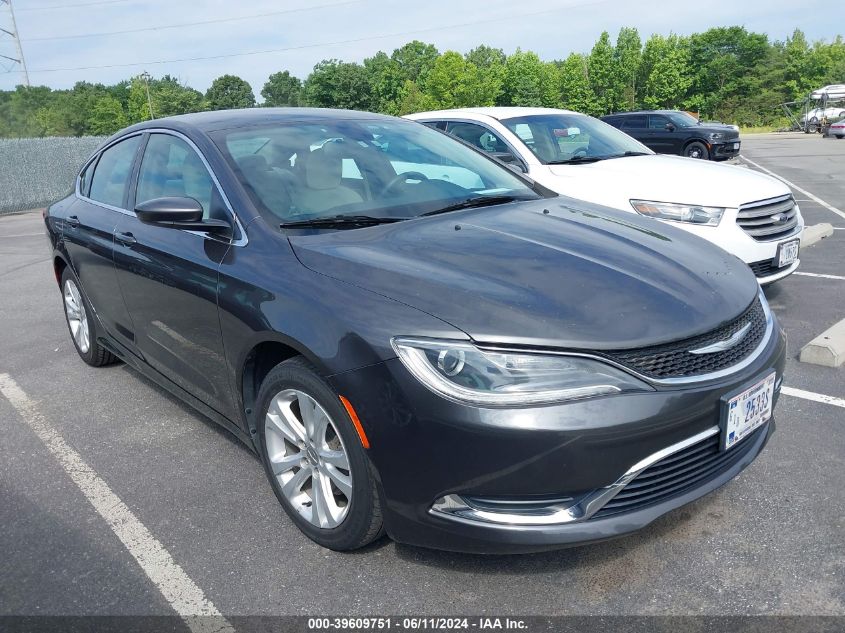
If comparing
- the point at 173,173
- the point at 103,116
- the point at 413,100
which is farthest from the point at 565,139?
the point at 103,116

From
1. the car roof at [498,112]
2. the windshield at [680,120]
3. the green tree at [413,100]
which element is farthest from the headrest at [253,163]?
the green tree at [413,100]

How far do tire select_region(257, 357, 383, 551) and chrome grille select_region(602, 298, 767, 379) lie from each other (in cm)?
89

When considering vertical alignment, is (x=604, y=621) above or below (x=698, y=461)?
below

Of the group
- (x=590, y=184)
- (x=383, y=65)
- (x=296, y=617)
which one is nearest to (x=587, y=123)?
(x=590, y=184)

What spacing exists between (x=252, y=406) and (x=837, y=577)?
2.19 m

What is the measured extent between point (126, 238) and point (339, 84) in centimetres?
10756

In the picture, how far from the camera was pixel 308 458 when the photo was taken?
2678mm

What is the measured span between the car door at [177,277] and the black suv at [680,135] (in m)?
18.5

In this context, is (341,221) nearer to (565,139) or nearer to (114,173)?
(114,173)

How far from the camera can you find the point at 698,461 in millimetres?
2355

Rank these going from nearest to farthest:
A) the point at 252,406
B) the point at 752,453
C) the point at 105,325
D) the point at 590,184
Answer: the point at 752,453, the point at 252,406, the point at 105,325, the point at 590,184

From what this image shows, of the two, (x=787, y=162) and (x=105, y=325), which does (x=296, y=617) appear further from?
(x=787, y=162)

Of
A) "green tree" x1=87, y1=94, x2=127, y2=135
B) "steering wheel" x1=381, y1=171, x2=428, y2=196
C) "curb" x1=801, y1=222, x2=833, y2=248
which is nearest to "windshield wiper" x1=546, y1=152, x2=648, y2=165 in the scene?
"curb" x1=801, y1=222, x2=833, y2=248

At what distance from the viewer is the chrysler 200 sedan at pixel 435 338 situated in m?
2.14
